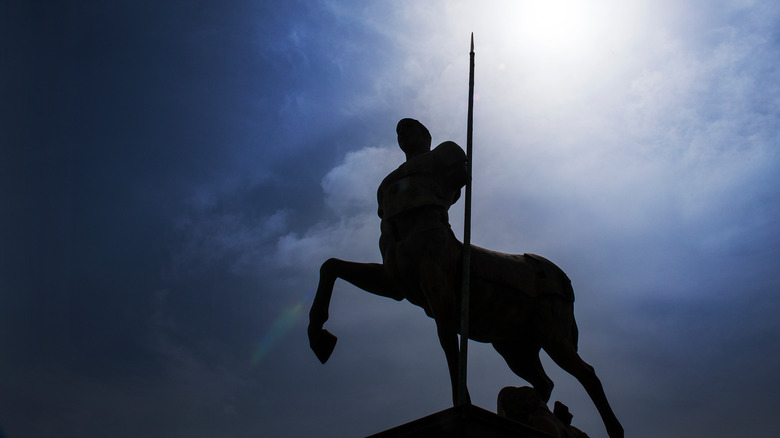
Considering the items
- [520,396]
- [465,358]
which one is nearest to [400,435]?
[465,358]

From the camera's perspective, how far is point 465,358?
16.6ft

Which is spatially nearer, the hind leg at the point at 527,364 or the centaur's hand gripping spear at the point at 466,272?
the centaur's hand gripping spear at the point at 466,272

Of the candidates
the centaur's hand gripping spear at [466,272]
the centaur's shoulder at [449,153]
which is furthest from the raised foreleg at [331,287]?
the centaur's shoulder at [449,153]

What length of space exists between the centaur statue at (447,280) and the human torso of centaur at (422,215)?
0.03ft

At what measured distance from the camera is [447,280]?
5887mm

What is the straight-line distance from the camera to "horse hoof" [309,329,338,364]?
20.4 feet

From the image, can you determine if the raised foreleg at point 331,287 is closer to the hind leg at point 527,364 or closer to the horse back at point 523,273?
the horse back at point 523,273

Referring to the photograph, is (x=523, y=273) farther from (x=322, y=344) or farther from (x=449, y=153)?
(x=322, y=344)

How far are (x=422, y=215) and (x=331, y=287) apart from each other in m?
1.25

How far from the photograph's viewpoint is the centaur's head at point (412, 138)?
23.0 feet

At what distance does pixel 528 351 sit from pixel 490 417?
9.41 ft

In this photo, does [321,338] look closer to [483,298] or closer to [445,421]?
[483,298]

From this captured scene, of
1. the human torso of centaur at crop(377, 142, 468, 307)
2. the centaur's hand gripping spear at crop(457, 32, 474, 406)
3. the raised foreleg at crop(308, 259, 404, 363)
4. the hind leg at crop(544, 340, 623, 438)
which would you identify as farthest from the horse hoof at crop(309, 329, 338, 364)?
the hind leg at crop(544, 340, 623, 438)

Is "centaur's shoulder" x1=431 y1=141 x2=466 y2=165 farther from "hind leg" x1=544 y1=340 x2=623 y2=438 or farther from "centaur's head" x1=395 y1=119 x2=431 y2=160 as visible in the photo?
"hind leg" x1=544 y1=340 x2=623 y2=438
